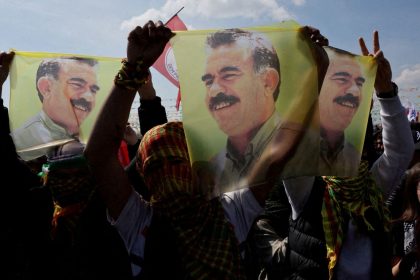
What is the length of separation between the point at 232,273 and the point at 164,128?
1.97ft

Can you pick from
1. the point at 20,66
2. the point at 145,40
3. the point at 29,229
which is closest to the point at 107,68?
the point at 20,66

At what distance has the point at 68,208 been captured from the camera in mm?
1919

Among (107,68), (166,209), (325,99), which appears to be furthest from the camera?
(107,68)

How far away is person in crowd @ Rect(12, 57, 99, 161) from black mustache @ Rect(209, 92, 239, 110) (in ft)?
2.57

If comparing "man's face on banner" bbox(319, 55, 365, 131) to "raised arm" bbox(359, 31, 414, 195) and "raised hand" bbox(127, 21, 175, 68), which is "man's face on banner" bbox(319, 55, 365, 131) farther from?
"raised hand" bbox(127, 21, 175, 68)

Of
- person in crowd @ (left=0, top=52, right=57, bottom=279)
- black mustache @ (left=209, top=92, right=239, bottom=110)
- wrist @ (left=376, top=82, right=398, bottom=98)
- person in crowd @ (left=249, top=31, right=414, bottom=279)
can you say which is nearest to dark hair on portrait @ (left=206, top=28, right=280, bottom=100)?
black mustache @ (left=209, top=92, right=239, bottom=110)

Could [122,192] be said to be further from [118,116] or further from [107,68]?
[107,68]

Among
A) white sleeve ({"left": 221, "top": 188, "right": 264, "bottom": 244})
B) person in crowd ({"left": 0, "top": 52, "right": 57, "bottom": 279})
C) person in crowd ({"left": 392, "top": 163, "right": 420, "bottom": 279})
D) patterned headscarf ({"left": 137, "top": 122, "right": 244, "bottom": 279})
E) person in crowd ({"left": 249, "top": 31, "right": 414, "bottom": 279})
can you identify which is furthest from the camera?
person in crowd ({"left": 392, "top": 163, "right": 420, "bottom": 279})

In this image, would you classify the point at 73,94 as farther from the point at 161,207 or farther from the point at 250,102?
the point at 250,102

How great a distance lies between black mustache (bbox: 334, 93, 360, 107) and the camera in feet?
5.42

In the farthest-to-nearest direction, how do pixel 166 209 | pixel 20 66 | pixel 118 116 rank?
pixel 20 66 < pixel 166 209 < pixel 118 116

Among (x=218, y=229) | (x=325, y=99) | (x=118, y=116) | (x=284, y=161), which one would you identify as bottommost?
(x=218, y=229)

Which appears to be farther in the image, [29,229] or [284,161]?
[29,229]

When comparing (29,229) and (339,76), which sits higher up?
(339,76)
